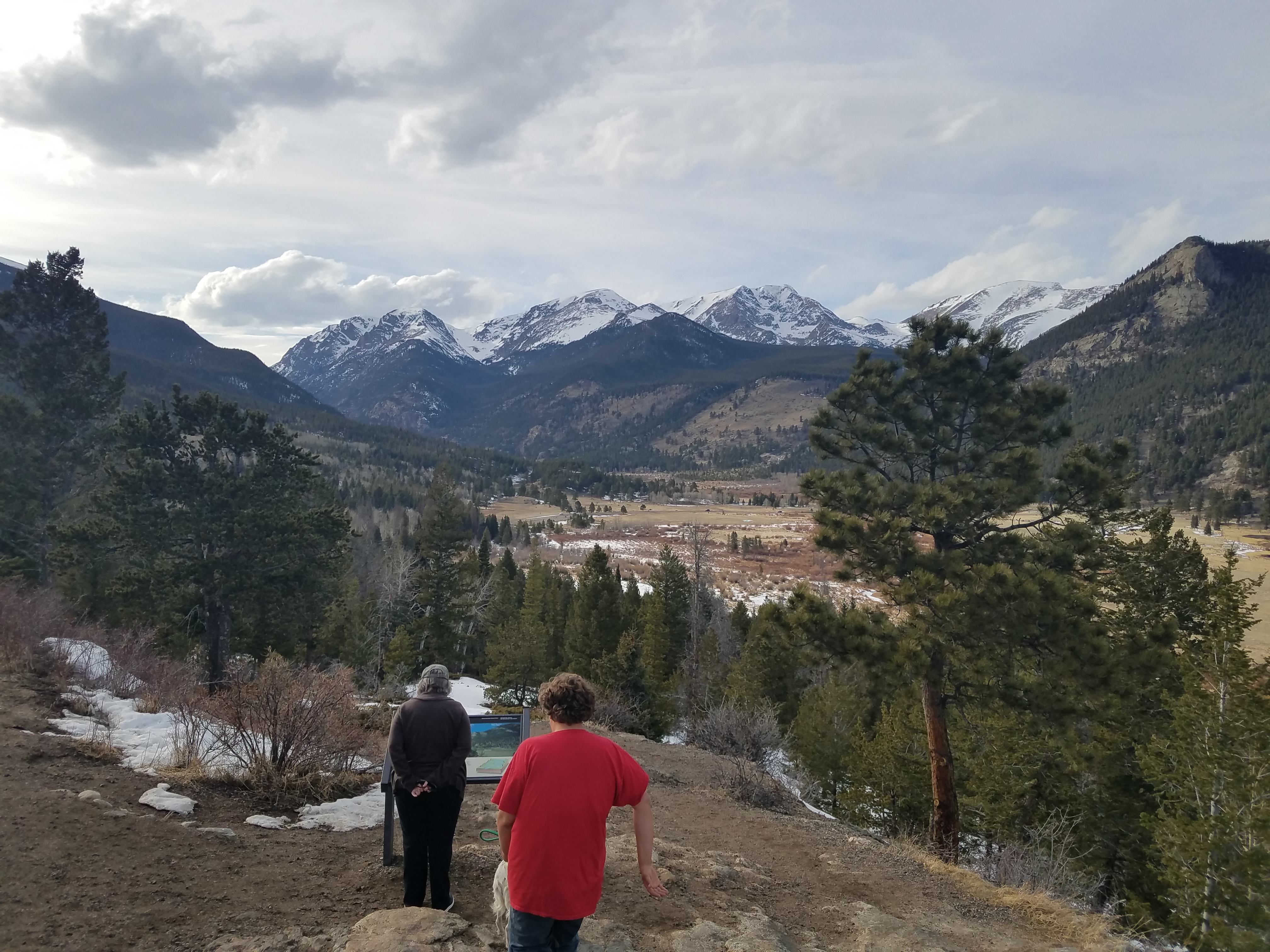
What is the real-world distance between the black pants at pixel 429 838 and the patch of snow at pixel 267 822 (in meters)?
2.45

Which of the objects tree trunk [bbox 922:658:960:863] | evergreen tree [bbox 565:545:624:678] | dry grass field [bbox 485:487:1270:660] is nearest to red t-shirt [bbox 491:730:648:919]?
tree trunk [bbox 922:658:960:863]

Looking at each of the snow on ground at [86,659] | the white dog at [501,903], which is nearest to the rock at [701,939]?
the white dog at [501,903]

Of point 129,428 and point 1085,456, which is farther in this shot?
point 129,428

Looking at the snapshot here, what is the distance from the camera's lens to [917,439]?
12836 millimetres

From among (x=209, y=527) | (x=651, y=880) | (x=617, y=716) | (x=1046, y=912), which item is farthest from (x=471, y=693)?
(x=651, y=880)

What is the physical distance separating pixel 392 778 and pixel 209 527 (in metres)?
19.7

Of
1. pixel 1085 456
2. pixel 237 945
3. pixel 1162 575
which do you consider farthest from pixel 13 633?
pixel 1162 575

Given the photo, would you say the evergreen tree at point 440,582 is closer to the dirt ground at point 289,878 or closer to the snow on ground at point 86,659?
the snow on ground at point 86,659

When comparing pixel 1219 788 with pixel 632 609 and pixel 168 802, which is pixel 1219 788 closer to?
pixel 168 802

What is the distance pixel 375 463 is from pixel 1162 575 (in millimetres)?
177574

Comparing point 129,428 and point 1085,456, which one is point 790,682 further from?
point 129,428

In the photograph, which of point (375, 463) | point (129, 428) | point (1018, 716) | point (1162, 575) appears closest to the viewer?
point (1018, 716)

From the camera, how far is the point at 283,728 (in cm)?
767

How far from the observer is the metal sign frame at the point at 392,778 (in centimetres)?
531
